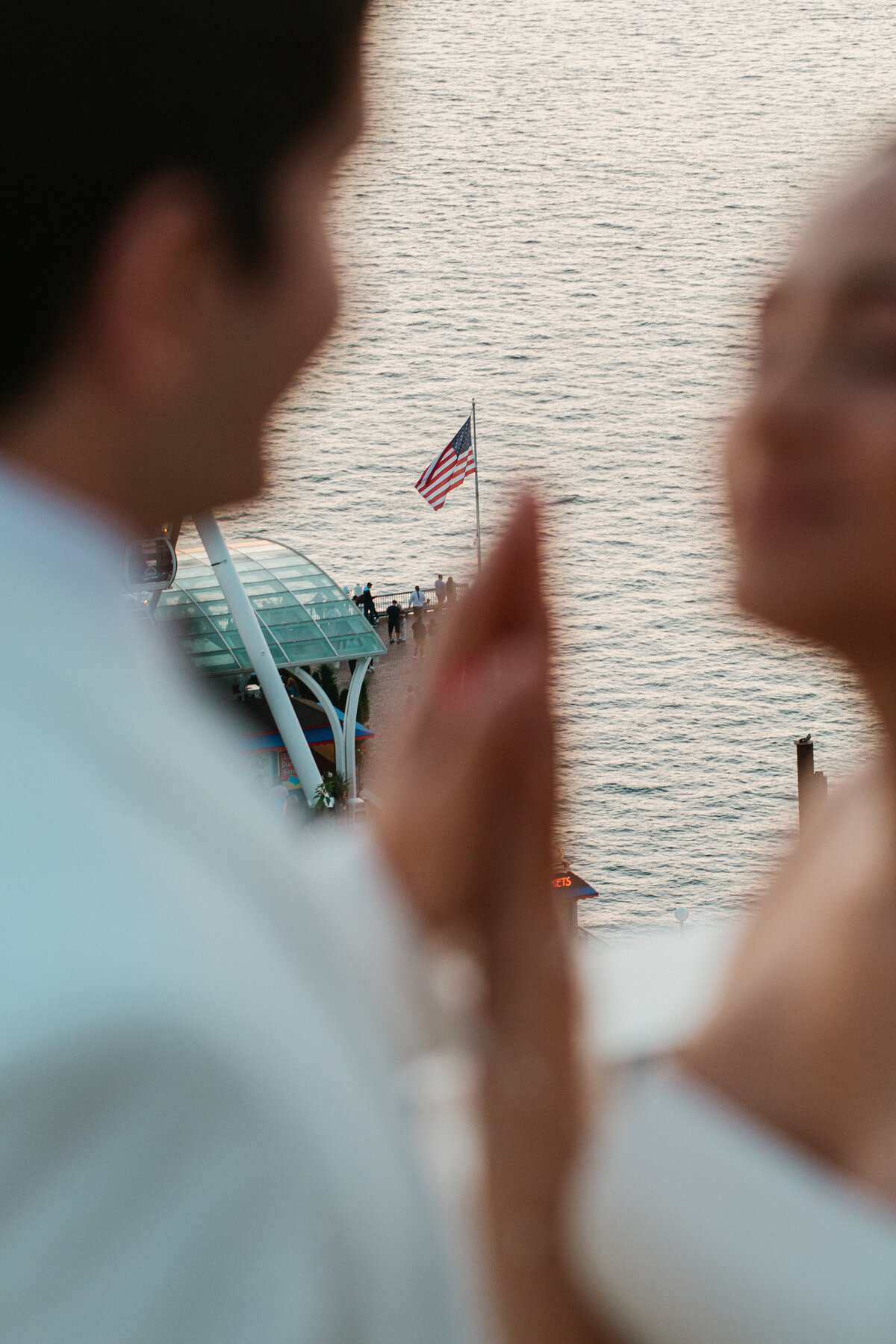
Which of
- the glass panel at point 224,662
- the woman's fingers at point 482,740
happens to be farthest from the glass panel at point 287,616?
the woman's fingers at point 482,740

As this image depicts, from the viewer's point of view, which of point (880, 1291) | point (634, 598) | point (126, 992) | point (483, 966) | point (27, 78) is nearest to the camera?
point (126, 992)

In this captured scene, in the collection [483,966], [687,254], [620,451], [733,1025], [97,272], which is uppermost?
[687,254]

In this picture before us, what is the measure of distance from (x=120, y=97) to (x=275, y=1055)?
1.56 feet

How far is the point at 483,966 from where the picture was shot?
2.42ft

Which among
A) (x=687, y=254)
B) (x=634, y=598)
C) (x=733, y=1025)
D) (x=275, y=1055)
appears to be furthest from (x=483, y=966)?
(x=687, y=254)

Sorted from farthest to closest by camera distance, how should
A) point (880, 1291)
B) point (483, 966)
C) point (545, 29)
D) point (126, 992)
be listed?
point (545, 29) → point (880, 1291) → point (483, 966) → point (126, 992)

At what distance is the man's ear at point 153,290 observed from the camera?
614mm

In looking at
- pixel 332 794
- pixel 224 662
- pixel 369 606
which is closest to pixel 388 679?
pixel 369 606

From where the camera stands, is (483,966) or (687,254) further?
(687,254)

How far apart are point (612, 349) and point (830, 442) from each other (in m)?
70.1

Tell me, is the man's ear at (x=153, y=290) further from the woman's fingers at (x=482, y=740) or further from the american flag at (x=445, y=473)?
the american flag at (x=445, y=473)

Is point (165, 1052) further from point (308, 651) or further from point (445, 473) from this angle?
point (445, 473)

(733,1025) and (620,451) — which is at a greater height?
(620,451)

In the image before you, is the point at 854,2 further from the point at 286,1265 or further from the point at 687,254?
the point at 286,1265
